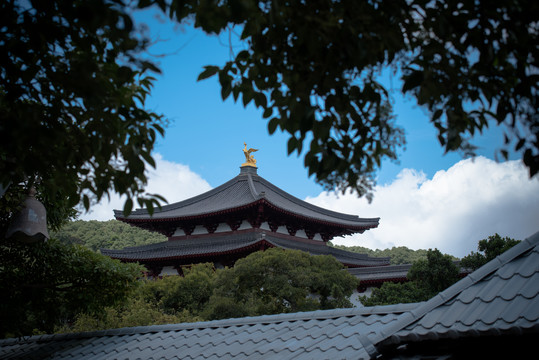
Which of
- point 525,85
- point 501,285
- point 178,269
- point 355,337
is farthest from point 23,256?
point 178,269

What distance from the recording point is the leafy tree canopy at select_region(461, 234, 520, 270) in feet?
46.3

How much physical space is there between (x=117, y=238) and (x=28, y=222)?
4716 cm

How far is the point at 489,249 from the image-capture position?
571 inches

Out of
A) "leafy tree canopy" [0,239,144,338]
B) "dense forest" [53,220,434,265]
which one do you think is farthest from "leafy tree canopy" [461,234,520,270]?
"dense forest" [53,220,434,265]

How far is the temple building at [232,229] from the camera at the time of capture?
73.8ft

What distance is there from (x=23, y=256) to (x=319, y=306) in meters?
7.71

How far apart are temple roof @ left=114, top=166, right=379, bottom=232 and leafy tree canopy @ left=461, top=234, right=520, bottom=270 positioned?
917 centimetres

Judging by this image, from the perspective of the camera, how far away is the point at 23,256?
879 cm

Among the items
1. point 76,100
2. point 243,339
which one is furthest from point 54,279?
point 76,100

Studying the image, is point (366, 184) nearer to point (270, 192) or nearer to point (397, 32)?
point (397, 32)

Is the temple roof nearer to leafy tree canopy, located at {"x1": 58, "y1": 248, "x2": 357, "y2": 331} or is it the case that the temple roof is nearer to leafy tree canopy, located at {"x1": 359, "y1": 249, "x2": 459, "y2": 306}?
leafy tree canopy, located at {"x1": 58, "y1": 248, "x2": 357, "y2": 331}

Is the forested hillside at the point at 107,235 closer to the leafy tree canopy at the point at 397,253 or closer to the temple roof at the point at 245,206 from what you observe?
the leafy tree canopy at the point at 397,253

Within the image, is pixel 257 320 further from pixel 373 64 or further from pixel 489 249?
pixel 489 249

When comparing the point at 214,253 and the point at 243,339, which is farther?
the point at 214,253
